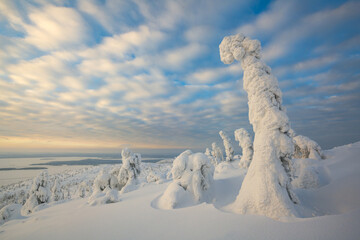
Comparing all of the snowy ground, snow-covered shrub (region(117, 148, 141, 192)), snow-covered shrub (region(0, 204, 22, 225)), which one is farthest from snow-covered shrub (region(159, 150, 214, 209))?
snow-covered shrub (region(0, 204, 22, 225))

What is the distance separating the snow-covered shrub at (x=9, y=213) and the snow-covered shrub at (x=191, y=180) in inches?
756

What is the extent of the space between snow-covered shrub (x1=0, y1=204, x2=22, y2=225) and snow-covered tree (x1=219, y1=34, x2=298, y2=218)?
23.3 m

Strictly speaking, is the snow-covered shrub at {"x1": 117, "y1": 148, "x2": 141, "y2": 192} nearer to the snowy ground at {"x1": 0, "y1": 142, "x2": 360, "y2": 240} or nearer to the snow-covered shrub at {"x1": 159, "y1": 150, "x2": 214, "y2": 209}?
the snow-covered shrub at {"x1": 159, "y1": 150, "x2": 214, "y2": 209}

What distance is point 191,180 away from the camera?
29.4 ft

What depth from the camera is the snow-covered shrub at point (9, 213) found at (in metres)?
15.5

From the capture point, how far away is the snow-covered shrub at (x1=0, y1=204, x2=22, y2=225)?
51.0 feet

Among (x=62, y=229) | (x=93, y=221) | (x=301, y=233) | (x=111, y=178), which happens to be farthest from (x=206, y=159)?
(x=111, y=178)

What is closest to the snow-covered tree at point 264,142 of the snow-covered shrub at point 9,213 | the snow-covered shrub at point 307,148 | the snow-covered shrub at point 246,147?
the snow-covered shrub at point 307,148

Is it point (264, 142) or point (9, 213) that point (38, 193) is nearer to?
point (9, 213)

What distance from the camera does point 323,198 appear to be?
7.38 meters

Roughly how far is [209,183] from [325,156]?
47.6 ft

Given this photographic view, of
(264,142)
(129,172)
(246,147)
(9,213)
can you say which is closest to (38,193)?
(9,213)

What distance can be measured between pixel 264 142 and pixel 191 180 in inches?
191

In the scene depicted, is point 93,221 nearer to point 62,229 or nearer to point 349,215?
point 62,229
